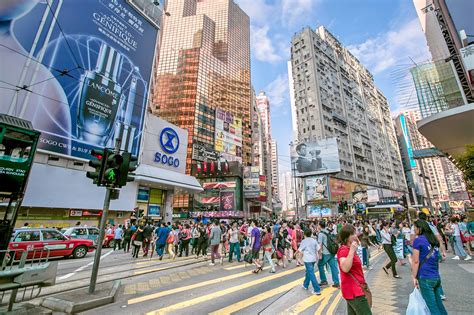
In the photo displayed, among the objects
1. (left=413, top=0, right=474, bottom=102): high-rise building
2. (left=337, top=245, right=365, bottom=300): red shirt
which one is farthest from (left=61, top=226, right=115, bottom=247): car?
(left=413, top=0, right=474, bottom=102): high-rise building

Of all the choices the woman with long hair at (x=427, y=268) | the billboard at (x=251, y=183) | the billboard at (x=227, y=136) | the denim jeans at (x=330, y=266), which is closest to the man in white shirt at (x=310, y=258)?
the denim jeans at (x=330, y=266)

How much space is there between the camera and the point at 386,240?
7.75 m

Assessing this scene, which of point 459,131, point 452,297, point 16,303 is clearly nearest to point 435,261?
point 452,297

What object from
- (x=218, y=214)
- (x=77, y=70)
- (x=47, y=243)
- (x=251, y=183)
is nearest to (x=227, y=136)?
(x=251, y=183)

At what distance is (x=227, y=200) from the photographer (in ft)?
175

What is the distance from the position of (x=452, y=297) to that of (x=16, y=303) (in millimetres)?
9997

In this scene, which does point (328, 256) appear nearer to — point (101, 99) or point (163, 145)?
point (101, 99)

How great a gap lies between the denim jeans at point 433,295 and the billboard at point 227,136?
6174cm

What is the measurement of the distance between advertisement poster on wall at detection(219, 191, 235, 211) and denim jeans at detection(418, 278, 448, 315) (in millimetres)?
49738

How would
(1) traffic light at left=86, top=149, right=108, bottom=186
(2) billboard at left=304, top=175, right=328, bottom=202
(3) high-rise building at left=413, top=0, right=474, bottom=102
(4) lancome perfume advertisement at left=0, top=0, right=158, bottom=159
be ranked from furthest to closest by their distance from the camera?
1. (2) billboard at left=304, top=175, right=328, bottom=202
2. (4) lancome perfume advertisement at left=0, top=0, right=158, bottom=159
3. (3) high-rise building at left=413, top=0, right=474, bottom=102
4. (1) traffic light at left=86, top=149, right=108, bottom=186

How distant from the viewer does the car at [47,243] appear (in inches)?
391

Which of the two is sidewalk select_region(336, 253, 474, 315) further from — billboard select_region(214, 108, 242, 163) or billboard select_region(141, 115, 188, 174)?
billboard select_region(214, 108, 242, 163)

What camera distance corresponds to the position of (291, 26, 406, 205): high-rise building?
62.0 meters

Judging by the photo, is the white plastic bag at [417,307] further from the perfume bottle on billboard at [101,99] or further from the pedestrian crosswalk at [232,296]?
the perfume bottle on billboard at [101,99]
